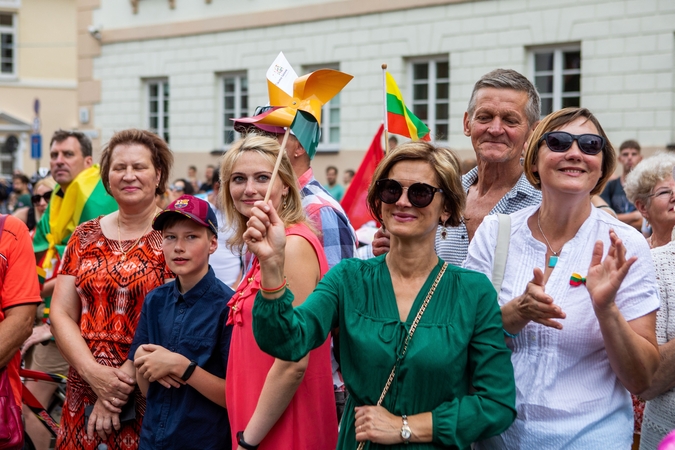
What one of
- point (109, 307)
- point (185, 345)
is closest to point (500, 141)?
point (185, 345)

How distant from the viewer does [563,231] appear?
2826mm

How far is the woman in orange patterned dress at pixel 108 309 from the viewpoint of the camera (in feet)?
11.7

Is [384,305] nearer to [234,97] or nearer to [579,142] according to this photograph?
[579,142]

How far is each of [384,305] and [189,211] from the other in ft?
4.21

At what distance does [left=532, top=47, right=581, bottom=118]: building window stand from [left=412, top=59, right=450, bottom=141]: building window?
1.92 m

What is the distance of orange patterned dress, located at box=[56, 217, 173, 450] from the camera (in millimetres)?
3645

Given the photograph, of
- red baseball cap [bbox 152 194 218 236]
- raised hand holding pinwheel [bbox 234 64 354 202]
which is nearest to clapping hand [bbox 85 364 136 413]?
red baseball cap [bbox 152 194 218 236]

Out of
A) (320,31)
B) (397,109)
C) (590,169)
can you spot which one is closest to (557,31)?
(320,31)

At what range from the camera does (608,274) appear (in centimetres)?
250

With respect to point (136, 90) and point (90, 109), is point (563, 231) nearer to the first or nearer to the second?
point (136, 90)

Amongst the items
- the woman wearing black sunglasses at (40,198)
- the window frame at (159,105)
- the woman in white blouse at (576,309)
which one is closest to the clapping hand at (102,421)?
the woman in white blouse at (576,309)

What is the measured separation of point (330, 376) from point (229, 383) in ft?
1.34

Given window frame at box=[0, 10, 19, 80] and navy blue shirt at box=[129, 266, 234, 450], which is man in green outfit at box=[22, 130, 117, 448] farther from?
window frame at box=[0, 10, 19, 80]

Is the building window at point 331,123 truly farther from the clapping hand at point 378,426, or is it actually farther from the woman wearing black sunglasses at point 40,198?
the clapping hand at point 378,426
